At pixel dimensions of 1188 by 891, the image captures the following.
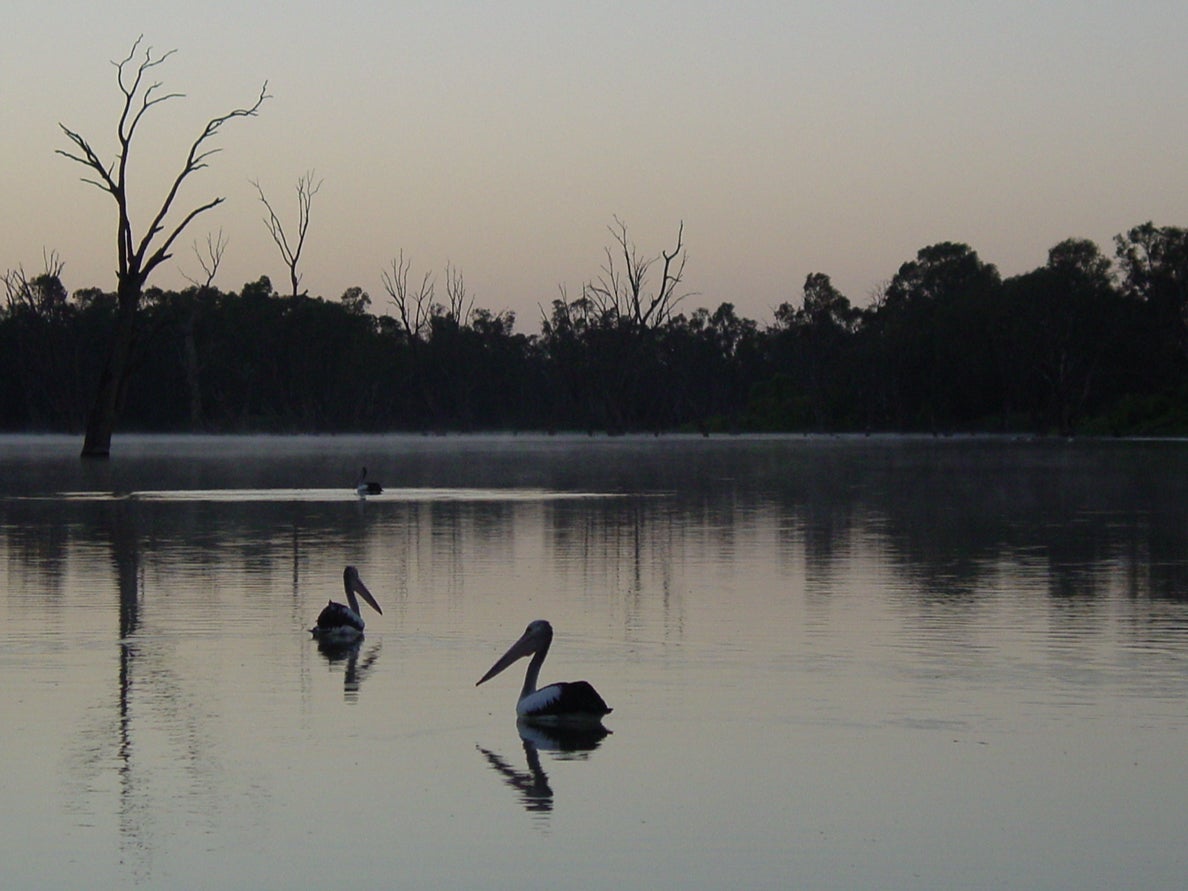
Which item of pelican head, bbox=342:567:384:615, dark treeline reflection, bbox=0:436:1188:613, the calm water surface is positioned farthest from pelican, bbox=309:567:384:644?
dark treeline reflection, bbox=0:436:1188:613

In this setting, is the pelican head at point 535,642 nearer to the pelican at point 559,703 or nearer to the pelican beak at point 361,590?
the pelican at point 559,703

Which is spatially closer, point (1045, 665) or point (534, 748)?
point (534, 748)

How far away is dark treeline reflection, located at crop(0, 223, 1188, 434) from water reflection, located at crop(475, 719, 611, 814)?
310ft

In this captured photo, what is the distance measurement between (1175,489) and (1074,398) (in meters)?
73.0

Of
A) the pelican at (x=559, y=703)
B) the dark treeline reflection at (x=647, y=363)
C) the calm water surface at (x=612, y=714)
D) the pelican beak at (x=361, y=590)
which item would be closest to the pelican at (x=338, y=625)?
the calm water surface at (x=612, y=714)

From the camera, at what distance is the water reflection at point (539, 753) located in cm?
841

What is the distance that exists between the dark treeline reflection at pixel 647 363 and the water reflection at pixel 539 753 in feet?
310

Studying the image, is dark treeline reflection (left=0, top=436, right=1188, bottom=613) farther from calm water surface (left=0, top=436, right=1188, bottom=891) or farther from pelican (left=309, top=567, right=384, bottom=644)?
pelican (left=309, top=567, right=384, bottom=644)

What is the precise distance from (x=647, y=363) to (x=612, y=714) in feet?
346

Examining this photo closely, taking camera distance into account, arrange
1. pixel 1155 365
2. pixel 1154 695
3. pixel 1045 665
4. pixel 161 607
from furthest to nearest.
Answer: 1. pixel 1155 365
2. pixel 161 607
3. pixel 1045 665
4. pixel 1154 695

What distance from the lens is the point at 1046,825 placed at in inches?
306

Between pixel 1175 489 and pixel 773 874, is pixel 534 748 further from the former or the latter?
pixel 1175 489

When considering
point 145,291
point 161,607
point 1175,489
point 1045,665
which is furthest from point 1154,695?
point 145,291

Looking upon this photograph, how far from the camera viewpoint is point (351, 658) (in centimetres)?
1277
